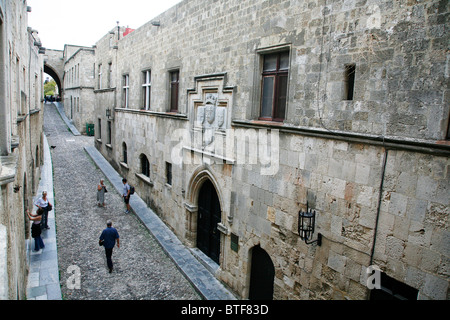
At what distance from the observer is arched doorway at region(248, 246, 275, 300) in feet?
23.2

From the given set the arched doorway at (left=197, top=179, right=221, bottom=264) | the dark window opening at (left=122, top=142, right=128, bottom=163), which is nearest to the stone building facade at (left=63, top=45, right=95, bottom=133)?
the dark window opening at (left=122, top=142, right=128, bottom=163)

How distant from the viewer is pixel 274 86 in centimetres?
678

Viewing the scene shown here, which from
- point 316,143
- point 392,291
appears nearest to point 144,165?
point 316,143

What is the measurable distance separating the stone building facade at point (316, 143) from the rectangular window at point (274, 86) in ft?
0.10

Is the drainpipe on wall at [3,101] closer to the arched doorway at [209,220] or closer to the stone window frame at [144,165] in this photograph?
the arched doorway at [209,220]

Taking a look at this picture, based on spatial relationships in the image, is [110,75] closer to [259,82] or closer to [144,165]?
[144,165]

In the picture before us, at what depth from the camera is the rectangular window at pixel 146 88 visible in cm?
1320

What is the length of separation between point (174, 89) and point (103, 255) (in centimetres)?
→ 608

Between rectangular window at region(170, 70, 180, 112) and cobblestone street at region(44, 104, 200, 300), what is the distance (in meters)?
4.75

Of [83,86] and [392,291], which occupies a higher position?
[83,86]

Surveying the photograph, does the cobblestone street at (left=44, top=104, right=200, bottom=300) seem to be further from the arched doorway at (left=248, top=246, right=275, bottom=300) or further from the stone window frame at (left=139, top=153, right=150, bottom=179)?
the stone window frame at (left=139, top=153, right=150, bottom=179)

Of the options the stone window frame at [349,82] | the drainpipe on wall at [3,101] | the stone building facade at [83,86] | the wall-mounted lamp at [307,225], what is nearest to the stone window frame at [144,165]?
the drainpipe on wall at [3,101]

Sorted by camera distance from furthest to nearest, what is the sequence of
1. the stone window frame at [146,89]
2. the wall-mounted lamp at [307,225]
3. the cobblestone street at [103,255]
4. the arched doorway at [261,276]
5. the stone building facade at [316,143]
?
the stone window frame at [146,89]
the cobblestone street at [103,255]
the arched doorway at [261,276]
the wall-mounted lamp at [307,225]
the stone building facade at [316,143]

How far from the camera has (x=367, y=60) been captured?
15.7 feet
